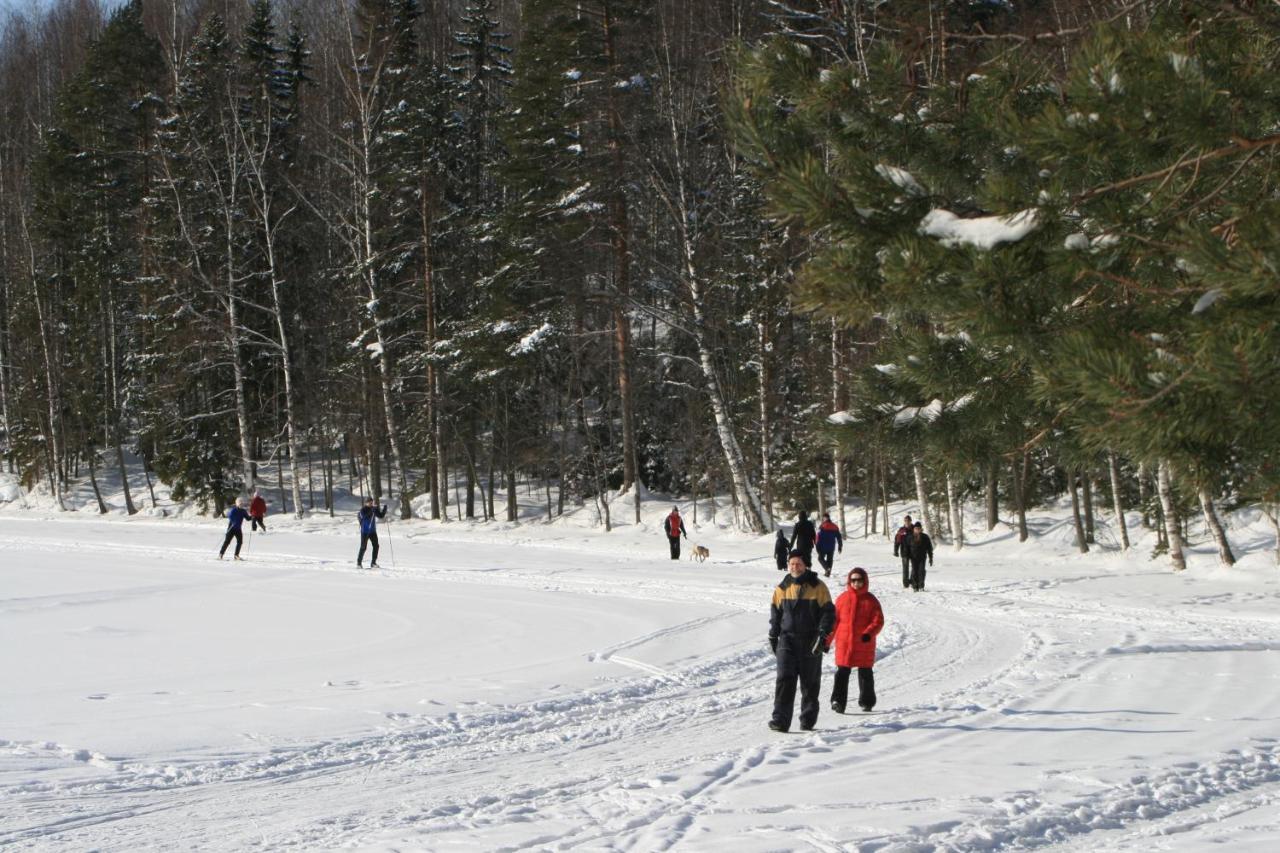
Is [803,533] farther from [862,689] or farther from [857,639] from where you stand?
[857,639]

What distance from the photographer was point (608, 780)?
750 centimetres

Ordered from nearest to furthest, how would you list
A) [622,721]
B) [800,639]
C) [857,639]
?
1. [800,639]
2. [622,721]
3. [857,639]

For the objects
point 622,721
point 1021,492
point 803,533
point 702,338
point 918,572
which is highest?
point 702,338

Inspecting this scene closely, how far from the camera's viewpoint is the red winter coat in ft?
32.3

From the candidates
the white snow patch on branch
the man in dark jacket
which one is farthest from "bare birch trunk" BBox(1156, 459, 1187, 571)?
the white snow patch on branch

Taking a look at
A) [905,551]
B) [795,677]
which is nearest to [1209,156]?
[795,677]

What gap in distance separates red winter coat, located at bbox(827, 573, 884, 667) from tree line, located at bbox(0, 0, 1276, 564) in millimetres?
2044

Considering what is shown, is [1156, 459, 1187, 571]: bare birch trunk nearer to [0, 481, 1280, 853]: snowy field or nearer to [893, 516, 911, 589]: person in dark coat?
[0, 481, 1280, 853]: snowy field

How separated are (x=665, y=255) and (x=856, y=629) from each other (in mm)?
21581

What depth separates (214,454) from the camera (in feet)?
126

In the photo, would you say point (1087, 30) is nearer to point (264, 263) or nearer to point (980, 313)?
point (980, 313)

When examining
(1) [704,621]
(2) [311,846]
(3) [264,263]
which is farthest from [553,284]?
(2) [311,846]

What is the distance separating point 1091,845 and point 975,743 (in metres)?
2.31

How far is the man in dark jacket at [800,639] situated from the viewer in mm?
9039
